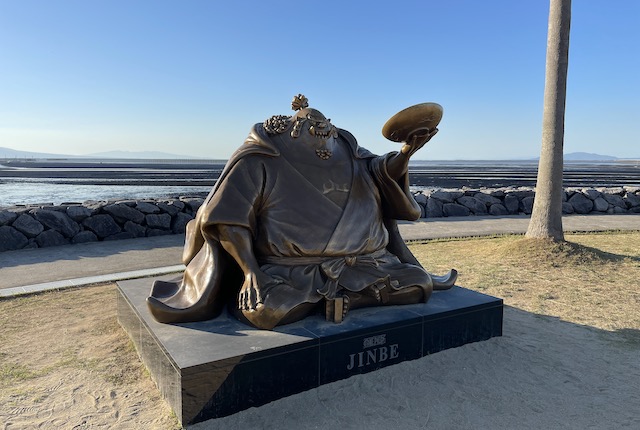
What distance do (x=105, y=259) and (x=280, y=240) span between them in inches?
196

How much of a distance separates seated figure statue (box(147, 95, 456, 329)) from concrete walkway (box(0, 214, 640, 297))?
283 cm

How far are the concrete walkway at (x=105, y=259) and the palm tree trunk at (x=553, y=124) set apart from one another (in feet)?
7.56

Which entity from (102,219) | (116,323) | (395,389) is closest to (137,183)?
(102,219)

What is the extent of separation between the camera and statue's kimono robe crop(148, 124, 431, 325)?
11.4 feet

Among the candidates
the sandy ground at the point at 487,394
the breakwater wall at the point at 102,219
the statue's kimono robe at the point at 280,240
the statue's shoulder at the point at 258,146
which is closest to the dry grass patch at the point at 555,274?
the sandy ground at the point at 487,394

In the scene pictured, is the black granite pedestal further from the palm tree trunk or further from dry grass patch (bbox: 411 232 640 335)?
the palm tree trunk

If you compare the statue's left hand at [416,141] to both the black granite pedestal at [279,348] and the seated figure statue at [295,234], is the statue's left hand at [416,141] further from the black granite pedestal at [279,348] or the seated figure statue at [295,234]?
the black granite pedestal at [279,348]

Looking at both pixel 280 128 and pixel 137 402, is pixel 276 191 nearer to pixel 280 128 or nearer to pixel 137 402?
pixel 280 128

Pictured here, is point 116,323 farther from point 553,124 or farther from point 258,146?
point 553,124

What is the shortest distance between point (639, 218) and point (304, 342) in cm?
1319

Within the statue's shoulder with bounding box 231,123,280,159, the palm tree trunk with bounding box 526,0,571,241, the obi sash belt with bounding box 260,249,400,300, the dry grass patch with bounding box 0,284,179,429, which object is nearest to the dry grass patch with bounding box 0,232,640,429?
the dry grass patch with bounding box 0,284,179,429

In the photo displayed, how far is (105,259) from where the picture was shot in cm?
746

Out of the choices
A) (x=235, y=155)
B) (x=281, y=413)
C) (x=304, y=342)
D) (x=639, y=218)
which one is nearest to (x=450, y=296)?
(x=304, y=342)

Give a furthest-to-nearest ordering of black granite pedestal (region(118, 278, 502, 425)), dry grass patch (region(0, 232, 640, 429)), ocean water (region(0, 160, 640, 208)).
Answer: ocean water (region(0, 160, 640, 208)), dry grass patch (region(0, 232, 640, 429)), black granite pedestal (region(118, 278, 502, 425))
